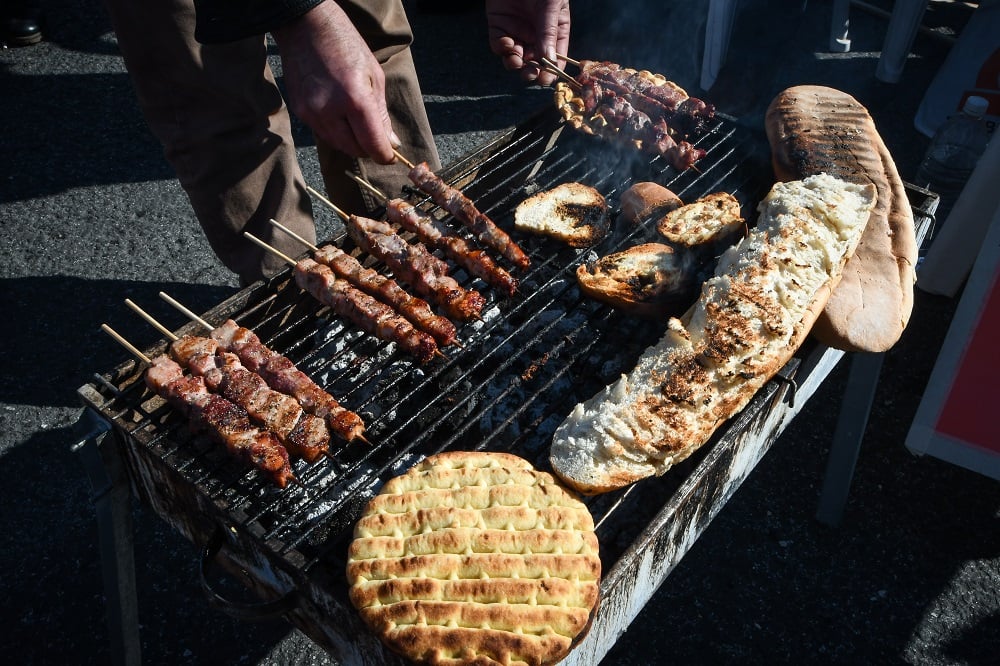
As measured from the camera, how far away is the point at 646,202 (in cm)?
361

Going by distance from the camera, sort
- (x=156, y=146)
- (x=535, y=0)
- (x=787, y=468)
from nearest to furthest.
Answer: (x=535, y=0) → (x=787, y=468) → (x=156, y=146)

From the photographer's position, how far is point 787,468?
181 inches

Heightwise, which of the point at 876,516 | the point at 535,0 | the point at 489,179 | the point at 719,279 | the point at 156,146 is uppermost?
the point at 535,0

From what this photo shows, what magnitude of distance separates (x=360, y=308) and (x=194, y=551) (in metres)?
2.03

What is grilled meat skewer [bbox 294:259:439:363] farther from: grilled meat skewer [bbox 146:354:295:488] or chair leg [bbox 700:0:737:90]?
chair leg [bbox 700:0:737:90]

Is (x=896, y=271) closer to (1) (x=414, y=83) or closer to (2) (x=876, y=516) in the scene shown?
(2) (x=876, y=516)

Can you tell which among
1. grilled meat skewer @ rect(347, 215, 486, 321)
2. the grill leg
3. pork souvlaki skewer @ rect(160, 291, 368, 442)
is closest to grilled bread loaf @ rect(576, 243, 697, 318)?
grilled meat skewer @ rect(347, 215, 486, 321)

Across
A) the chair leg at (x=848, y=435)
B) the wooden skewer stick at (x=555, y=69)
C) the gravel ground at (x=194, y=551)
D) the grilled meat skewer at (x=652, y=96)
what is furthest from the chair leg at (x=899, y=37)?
the chair leg at (x=848, y=435)

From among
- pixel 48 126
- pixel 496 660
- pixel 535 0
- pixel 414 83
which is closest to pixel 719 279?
pixel 496 660

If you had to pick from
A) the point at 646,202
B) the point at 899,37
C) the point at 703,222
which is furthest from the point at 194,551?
the point at 899,37

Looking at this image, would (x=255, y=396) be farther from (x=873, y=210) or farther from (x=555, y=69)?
(x=873, y=210)

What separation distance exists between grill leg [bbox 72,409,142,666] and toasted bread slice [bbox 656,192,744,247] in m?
2.54

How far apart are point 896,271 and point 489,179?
91.4 inches

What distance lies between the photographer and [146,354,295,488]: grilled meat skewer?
2.68 meters
